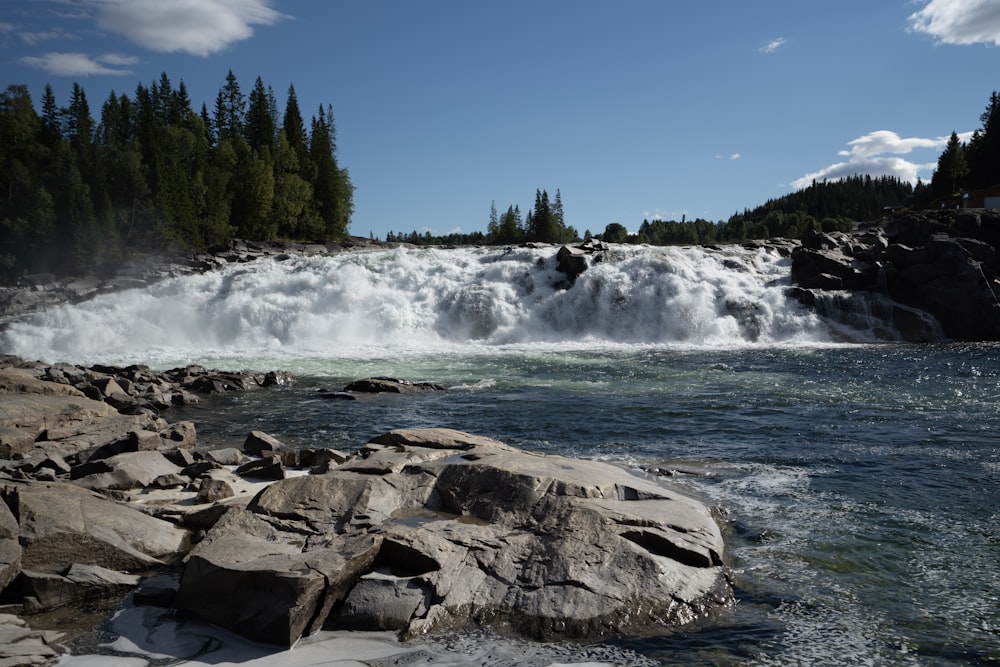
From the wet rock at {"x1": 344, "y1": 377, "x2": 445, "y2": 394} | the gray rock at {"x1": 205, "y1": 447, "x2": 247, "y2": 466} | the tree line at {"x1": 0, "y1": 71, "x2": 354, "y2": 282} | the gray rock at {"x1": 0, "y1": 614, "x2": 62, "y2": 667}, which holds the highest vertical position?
the tree line at {"x1": 0, "y1": 71, "x2": 354, "y2": 282}

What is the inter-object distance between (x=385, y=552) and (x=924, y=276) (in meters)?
37.2

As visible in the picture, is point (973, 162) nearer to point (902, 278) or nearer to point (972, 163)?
point (972, 163)

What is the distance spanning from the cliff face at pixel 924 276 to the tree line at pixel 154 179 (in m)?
51.8

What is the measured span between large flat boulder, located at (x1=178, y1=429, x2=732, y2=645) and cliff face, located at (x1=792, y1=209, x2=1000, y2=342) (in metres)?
31.6

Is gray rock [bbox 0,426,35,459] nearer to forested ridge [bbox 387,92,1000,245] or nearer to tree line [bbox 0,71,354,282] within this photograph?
tree line [bbox 0,71,354,282]

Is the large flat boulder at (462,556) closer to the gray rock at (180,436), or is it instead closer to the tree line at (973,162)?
the gray rock at (180,436)

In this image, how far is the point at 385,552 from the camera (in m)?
6.20

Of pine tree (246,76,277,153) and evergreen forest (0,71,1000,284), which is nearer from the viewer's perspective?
evergreen forest (0,71,1000,284)

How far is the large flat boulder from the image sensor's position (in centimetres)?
556

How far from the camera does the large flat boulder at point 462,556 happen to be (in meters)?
5.56

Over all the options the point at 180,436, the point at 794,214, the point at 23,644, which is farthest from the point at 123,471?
the point at 794,214

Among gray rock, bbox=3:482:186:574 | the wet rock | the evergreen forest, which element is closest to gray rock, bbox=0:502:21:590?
gray rock, bbox=3:482:186:574

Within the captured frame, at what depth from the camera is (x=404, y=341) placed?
112ft

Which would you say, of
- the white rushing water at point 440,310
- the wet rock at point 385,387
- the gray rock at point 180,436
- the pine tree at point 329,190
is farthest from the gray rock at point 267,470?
the pine tree at point 329,190
